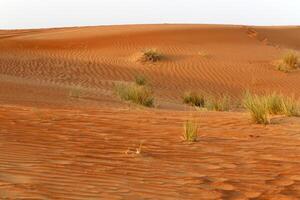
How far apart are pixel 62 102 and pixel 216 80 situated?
434 inches

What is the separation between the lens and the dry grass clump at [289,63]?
23.7m

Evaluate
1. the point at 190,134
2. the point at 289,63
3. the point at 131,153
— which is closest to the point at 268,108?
the point at 190,134

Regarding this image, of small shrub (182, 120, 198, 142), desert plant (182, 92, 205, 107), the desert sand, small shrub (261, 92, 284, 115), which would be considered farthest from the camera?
desert plant (182, 92, 205, 107)

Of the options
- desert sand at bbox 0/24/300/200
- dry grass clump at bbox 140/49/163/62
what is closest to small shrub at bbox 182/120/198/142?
desert sand at bbox 0/24/300/200

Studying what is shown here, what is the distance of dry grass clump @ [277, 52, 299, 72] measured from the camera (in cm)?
2374

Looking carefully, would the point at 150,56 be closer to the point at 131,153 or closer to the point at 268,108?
the point at 268,108

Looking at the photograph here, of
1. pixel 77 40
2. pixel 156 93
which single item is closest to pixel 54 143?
pixel 156 93

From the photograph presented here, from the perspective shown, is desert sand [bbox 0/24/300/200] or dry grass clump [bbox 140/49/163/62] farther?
dry grass clump [bbox 140/49/163/62]

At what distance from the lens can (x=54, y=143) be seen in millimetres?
6148

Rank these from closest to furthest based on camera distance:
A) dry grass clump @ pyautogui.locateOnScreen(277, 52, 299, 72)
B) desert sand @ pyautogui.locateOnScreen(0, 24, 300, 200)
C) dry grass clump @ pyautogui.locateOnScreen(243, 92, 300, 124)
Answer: desert sand @ pyautogui.locateOnScreen(0, 24, 300, 200) < dry grass clump @ pyautogui.locateOnScreen(243, 92, 300, 124) < dry grass clump @ pyautogui.locateOnScreen(277, 52, 299, 72)

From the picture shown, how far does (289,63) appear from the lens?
78.7 ft

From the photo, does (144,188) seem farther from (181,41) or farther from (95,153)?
(181,41)

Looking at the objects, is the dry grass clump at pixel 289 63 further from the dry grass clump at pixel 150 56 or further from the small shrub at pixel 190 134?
the small shrub at pixel 190 134

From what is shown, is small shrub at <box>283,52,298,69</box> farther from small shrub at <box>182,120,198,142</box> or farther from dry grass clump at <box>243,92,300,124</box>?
small shrub at <box>182,120,198,142</box>
